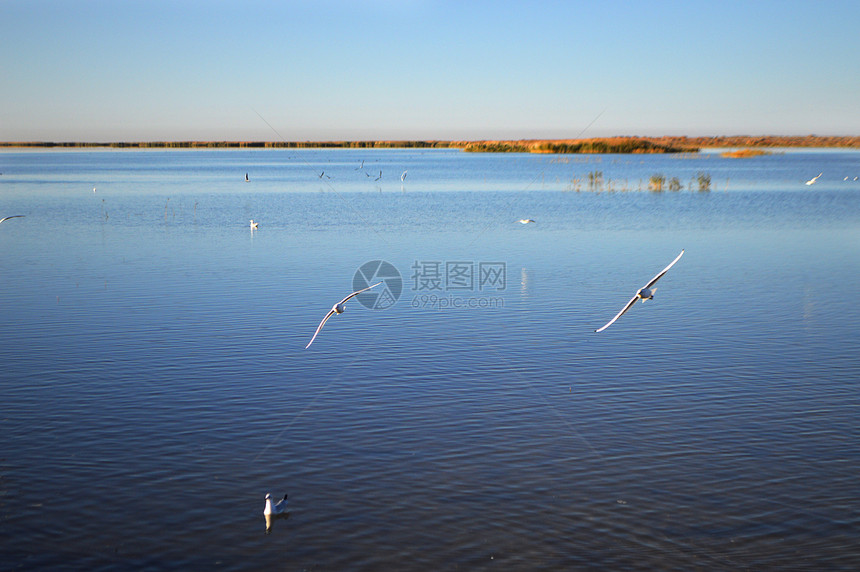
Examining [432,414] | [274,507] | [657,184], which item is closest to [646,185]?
[657,184]

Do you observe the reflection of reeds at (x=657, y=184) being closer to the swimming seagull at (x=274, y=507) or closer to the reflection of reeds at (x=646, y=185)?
the reflection of reeds at (x=646, y=185)

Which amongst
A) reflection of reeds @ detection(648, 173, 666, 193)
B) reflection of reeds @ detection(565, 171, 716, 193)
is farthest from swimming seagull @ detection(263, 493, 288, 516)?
reflection of reeds @ detection(648, 173, 666, 193)

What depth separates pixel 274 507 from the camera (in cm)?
1017

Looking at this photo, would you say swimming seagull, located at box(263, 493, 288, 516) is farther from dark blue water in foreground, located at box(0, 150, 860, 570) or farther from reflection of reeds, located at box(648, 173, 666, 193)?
reflection of reeds, located at box(648, 173, 666, 193)

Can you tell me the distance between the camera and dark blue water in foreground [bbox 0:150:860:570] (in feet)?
32.6

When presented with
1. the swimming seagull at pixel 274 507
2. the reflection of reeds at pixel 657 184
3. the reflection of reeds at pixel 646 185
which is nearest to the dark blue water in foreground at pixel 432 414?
the swimming seagull at pixel 274 507

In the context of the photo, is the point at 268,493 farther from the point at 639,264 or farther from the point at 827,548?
the point at 639,264

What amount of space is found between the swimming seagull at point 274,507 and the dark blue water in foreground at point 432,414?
0.18 m

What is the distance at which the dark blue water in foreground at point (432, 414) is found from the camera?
995 centimetres

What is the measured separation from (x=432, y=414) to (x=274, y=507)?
4350 millimetres

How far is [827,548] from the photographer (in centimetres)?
965

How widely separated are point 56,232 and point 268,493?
111 feet

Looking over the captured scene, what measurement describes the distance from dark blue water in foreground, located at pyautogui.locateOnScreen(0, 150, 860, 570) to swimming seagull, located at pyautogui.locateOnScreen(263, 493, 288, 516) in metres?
0.18

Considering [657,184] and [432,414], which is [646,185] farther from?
[432,414]
